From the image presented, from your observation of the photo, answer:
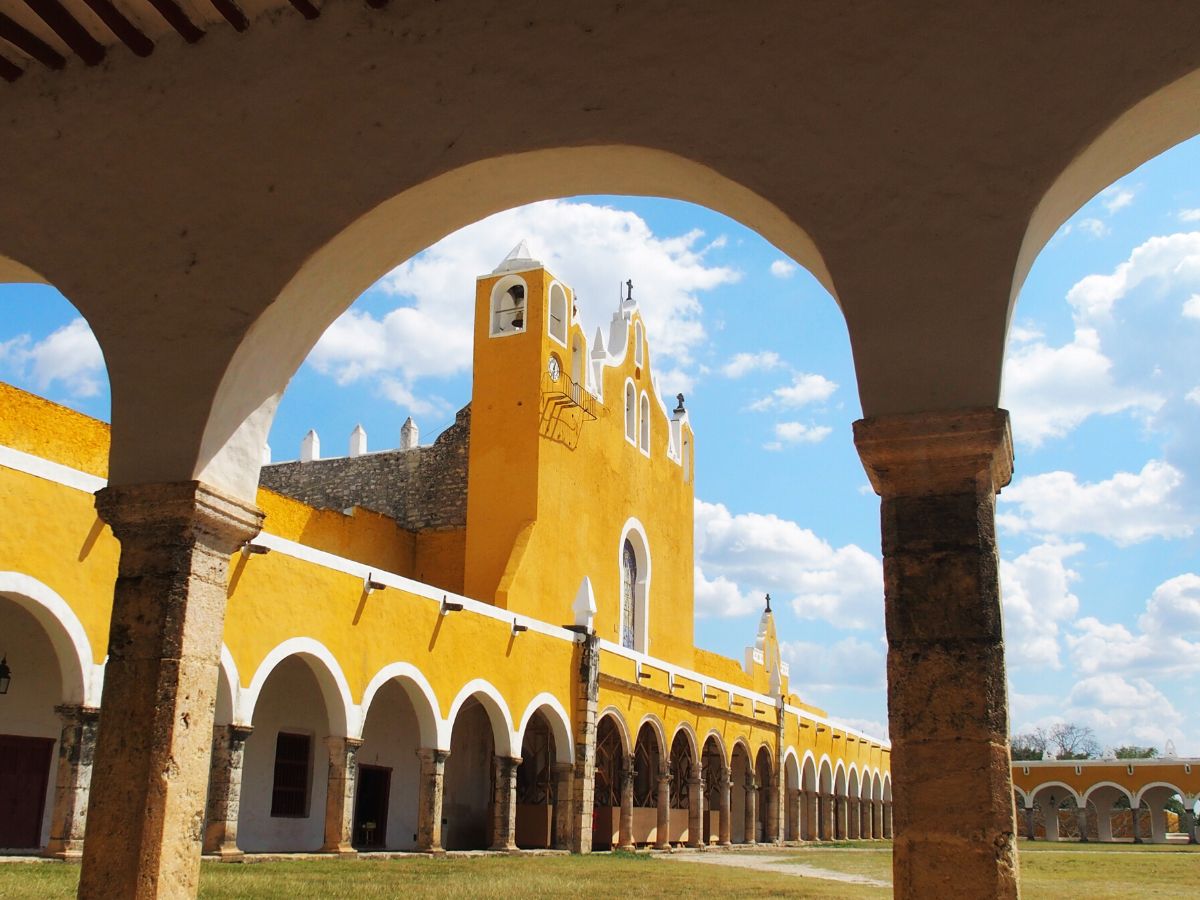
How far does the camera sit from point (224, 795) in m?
11.6

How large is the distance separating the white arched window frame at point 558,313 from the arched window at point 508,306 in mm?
515

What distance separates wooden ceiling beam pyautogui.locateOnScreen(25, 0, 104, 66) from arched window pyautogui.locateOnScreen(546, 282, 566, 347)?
15939mm

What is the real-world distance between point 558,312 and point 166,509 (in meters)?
16.9

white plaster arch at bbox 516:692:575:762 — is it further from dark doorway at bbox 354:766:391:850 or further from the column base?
the column base

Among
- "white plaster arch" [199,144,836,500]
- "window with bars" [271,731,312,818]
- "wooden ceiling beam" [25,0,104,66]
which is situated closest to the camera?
"white plaster arch" [199,144,836,500]

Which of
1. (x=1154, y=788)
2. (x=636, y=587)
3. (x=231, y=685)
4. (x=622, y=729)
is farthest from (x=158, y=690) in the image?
(x=1154, y=788)

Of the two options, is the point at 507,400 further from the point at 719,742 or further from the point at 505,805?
the point at 719,742

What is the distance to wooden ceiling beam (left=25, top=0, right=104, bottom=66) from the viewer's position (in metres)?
4.59

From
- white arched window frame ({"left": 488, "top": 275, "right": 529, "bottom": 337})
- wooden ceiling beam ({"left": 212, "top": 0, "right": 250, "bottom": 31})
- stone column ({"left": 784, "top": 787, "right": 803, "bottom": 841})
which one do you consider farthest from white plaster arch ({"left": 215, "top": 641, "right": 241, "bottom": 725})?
stone column ({"left": 784, "top": 787, "right": 803, "bottom": 841})

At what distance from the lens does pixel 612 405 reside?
76.1 ft

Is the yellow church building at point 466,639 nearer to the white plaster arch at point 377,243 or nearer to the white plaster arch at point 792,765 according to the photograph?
the white plaster arch at point 792,765

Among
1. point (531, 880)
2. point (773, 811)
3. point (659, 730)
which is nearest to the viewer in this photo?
point (531, 880)

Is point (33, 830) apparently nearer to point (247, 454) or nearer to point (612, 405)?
point (247, 454)

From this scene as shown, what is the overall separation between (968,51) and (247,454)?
9.80 feet
